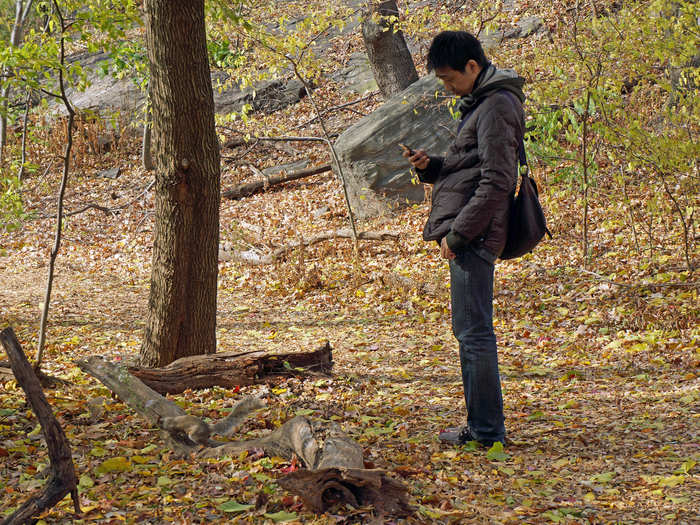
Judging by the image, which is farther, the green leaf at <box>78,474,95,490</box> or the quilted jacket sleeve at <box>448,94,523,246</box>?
the quilted jacket sleeve at <box>448,94,523,246</box>

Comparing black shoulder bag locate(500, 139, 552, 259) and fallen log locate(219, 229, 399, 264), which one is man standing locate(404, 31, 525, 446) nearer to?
black shoulder bag locate(500, 139, 552, 259)

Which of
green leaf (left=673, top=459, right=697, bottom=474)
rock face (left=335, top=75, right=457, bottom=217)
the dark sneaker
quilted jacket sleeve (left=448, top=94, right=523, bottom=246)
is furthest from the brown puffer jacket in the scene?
rock face (left=335, top=75, right=457, bottom=217)

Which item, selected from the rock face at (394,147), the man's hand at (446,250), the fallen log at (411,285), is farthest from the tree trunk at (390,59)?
the man's hand at (446,250)

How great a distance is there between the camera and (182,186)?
4617 millimetres

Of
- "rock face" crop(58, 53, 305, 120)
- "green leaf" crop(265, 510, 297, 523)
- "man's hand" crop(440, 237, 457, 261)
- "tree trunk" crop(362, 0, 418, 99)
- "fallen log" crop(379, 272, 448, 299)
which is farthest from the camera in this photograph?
"rock face" crop(58, 53, 305, 120)

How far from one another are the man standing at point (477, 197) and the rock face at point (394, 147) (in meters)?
7.33

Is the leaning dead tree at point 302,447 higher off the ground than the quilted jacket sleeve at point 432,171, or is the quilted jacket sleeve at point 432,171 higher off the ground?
the quilted jacket sleeve at point 432,171

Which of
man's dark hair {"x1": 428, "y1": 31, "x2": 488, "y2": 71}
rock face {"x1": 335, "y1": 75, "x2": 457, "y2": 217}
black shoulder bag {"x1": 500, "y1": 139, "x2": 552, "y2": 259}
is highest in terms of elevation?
rock face {"x1": 335, "y1": 75, "x2": 457, "y2": 217}

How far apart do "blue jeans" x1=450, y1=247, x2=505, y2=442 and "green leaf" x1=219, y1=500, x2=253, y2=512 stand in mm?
1377

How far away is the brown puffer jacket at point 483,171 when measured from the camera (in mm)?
3178

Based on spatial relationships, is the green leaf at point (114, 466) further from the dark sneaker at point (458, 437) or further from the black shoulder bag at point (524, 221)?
the black shoulder bag at point (524, 221)

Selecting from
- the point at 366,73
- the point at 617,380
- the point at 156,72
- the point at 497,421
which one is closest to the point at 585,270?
the point at 617,380

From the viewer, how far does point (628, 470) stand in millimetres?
3199

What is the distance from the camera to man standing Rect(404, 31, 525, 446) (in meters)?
3.19
